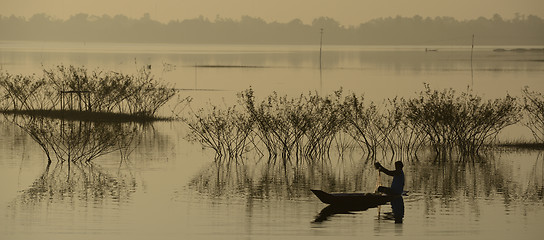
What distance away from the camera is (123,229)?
29.2 meters

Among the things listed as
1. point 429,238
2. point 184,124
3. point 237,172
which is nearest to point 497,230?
point 429,238

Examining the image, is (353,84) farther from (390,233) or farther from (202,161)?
(390,233)

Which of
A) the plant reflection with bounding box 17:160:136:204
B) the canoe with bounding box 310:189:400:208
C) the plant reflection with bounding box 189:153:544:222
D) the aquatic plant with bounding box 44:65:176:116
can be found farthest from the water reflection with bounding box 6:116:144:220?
the aquatic plant with bounding box 44:65:176:116

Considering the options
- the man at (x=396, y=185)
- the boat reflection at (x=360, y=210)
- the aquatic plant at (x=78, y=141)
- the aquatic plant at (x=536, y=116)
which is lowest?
the boat reflection at (x=360, y=210)

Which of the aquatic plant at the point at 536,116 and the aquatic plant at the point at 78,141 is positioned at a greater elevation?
the aquatic plant at the point at 536,116

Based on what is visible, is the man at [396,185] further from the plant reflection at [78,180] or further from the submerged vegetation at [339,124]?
the submerged vegetation at [339,124]

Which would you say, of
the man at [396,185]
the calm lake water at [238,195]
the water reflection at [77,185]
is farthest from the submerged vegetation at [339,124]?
the man at [396,185]

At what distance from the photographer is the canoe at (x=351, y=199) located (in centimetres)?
3120

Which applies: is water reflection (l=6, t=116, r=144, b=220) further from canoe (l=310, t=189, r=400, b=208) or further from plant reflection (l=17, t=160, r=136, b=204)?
canoe (l=310, t=189, r=400, b=208)

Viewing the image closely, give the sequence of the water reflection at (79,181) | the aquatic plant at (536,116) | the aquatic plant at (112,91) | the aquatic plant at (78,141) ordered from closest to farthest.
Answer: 1. the water reflection at (79,181)
2. the aquatic plant at (78,141)
3. the aquatic plant at (536,116)
4. the aquatic plant at (112,91)

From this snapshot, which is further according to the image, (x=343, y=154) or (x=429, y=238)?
(x=343, y=154)

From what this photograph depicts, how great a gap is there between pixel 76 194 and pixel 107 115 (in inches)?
914

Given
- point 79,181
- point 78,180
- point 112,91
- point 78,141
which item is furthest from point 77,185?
point 112,91

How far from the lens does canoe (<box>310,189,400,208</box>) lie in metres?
31.2
